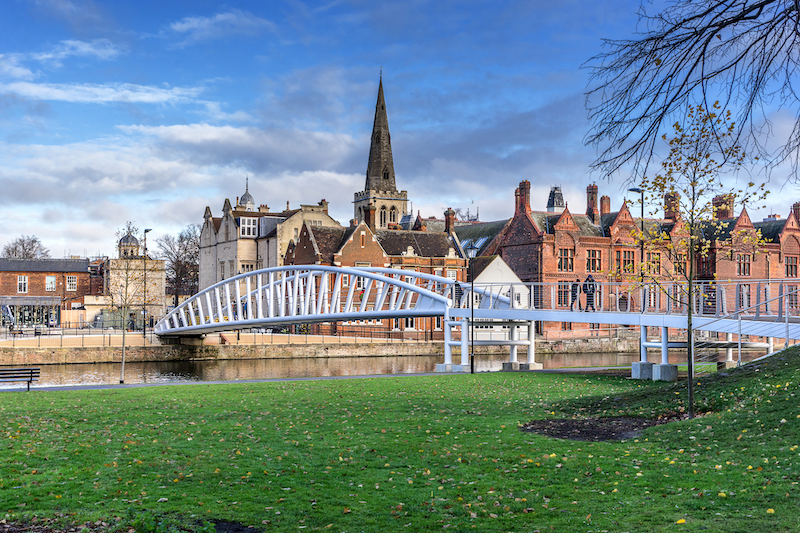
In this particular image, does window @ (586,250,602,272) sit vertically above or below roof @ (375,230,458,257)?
below

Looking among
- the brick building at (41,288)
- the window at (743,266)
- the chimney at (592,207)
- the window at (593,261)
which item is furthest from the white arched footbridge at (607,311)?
the brick building at (41,288)

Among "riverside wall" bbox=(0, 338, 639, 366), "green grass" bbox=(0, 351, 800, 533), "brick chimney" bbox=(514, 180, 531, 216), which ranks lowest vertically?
"riverside wall" bbox=(0, 338, 639, 366)

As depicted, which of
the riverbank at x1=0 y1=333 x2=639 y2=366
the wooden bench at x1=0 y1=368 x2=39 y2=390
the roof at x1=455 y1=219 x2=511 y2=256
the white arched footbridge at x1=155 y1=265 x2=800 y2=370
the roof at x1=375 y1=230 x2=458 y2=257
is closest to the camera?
the white arched footbridge at x1=155 y1=265 x2=800 y2=370

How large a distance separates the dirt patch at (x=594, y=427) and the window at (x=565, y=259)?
48.2 metres

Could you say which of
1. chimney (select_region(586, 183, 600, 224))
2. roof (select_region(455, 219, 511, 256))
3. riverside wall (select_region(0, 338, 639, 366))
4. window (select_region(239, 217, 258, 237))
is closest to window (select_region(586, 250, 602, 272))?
chimney (select_region(586, 183, 600, 224))

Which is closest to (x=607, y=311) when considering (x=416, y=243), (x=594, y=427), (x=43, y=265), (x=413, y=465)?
(x=594, y=427)

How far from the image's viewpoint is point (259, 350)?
5044 cm

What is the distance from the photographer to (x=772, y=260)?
2766 inches

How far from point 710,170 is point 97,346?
4076 cm

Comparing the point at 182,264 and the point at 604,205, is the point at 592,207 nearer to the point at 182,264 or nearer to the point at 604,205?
the point at 604,205

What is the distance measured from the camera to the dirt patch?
41.4ft

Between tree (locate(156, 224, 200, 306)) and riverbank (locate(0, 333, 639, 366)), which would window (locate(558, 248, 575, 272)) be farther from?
tree (locate(156, 224, 200, 306))

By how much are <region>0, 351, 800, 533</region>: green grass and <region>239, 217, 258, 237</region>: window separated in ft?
191

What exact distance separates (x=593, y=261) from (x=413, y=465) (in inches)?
2188
